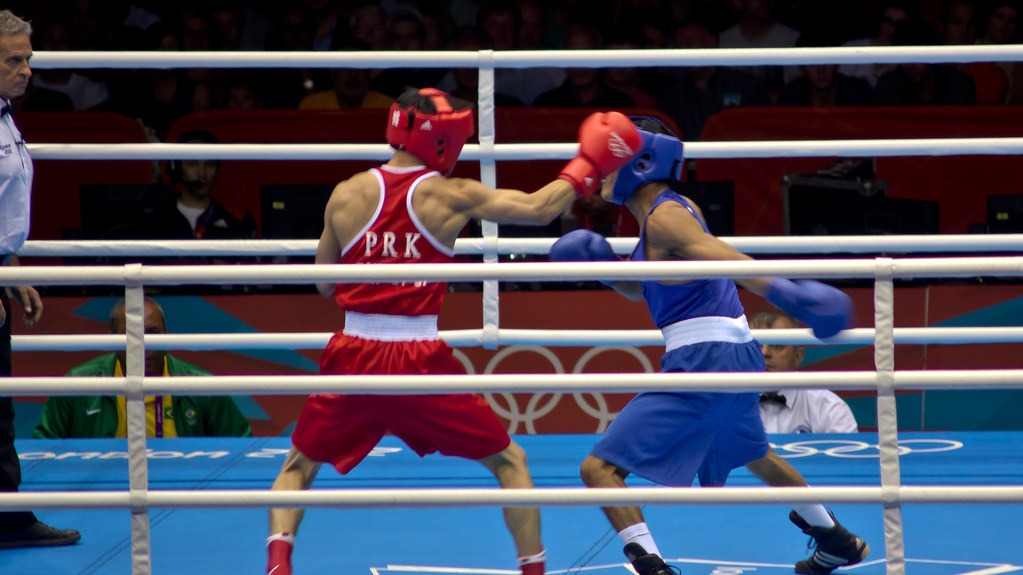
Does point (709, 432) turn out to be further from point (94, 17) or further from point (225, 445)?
point (94, 17)

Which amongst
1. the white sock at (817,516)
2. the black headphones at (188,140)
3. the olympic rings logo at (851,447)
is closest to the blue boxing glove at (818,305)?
A: the white sock at (817,516)

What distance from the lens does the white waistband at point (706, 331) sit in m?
3.32

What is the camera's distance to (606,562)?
11.3 ft

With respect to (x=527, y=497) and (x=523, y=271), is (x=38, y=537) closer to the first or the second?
(x=527, y=497)

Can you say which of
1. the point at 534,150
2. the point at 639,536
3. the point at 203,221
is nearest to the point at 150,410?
the point at 203,221

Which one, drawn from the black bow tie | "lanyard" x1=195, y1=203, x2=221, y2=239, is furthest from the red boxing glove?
"lanyard" x1=195, y1=203, x2=221, y2=239

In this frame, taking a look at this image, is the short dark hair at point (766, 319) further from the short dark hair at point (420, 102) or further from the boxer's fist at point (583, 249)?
the short dark hair at point (420, 102)

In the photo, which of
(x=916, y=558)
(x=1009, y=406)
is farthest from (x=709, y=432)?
(x=1009, y=406)

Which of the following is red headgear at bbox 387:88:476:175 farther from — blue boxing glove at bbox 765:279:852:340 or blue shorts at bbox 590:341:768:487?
blue boxing glove at bbox 765:279:852:340

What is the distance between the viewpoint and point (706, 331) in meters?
3.32

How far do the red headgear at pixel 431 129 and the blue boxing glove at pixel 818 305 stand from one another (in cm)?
93

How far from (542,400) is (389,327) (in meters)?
2.76

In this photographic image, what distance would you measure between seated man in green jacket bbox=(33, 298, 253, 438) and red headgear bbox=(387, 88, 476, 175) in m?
2.22

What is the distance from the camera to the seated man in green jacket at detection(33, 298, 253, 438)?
5016mm
